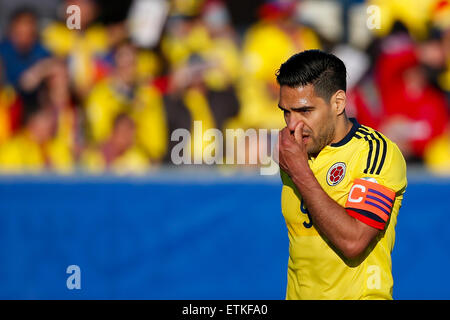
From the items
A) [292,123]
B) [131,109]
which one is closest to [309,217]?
[292,123]

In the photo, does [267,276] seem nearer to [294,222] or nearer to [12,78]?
[294,222]

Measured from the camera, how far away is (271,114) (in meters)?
7.32

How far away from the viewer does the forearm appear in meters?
2.81

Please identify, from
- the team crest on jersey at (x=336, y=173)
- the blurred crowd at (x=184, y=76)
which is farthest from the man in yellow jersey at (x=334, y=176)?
the blurred crowd at (x=184, y=76)

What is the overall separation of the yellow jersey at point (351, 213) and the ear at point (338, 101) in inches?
5.6

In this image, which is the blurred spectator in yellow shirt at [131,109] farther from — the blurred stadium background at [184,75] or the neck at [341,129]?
the neck at [341,129]

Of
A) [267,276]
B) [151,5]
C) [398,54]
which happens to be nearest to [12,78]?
[151,5]

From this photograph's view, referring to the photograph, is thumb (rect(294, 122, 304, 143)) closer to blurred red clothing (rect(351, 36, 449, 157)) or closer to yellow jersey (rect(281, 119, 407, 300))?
yellow jersey (rect(281, 119, 407, 300))

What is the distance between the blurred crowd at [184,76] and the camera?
7324 millimetres

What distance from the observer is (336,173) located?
3115mm

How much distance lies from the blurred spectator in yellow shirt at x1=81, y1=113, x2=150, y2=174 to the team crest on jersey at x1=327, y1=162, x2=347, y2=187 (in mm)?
4289

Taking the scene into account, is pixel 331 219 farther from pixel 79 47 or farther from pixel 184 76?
pixel 79 47

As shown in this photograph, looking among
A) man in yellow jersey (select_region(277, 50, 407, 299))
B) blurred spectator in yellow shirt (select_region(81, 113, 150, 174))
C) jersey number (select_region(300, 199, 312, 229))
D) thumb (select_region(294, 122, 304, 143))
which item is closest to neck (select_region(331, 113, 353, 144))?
man in yellow jersey (select_region(277, 50, 407, 299))

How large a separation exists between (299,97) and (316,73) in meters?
0.13
